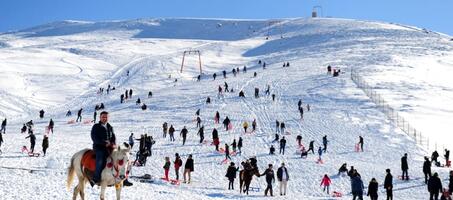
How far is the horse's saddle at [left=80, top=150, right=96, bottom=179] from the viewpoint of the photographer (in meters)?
12.2

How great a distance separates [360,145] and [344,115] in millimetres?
11395

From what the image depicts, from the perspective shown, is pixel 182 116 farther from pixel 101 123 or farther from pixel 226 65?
pixel 226 65

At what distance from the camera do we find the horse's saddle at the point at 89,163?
12164mm

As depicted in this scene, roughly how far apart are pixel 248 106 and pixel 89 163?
41.1 metres

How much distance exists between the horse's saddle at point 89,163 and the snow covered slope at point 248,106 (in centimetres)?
310

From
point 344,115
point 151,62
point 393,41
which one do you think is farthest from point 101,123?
point 393,41

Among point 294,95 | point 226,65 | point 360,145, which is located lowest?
point 360,145

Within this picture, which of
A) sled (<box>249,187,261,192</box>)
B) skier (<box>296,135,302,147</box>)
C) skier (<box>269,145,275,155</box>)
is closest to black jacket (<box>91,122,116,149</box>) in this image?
sled (<box>249,187,261,192</box>)

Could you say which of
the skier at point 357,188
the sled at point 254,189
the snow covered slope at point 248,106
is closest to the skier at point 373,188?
the skier at point 357,188

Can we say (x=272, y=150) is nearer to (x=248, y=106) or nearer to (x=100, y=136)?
(x=248, y=106)

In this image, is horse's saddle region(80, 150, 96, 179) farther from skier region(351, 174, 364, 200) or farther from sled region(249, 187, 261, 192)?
sled region(249, 187, 261, 192)

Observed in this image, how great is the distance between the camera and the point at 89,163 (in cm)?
1227

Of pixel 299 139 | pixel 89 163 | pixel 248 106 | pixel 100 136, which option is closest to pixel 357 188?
pixel 89 163

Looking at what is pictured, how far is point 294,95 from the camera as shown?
191ft
